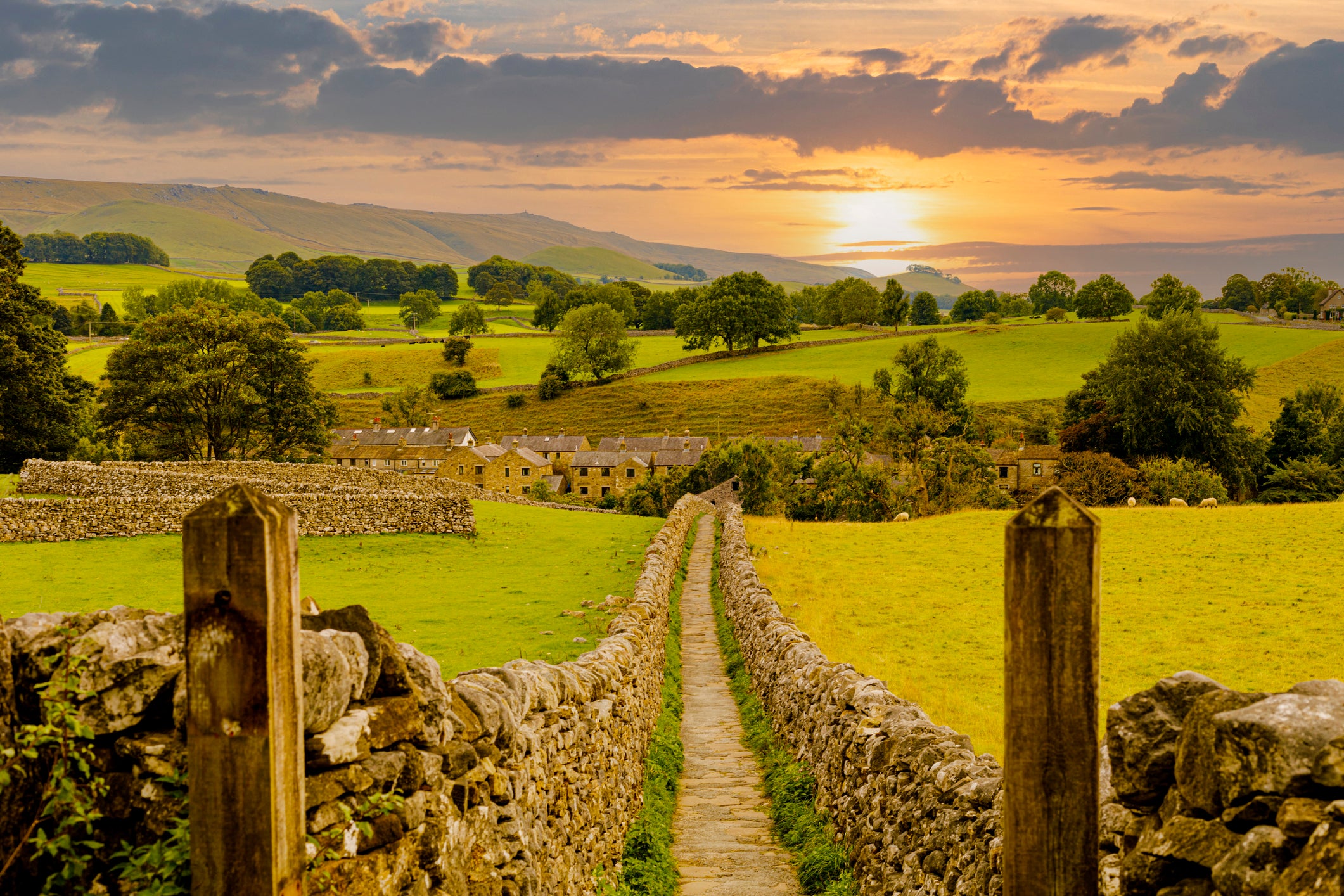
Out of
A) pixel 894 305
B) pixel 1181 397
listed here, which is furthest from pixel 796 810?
pixel 894 305

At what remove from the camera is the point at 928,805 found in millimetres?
6984

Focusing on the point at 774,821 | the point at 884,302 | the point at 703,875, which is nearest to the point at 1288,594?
the point at 774,821

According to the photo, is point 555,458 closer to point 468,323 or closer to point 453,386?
point 453,386

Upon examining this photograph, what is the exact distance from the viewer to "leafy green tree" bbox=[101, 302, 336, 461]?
4938cm

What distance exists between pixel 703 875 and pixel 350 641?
20.6ft

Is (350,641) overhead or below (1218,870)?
overhead

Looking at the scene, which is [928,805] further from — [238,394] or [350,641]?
[238,394]

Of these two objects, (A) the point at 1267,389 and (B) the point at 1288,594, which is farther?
(A) the point at 1267,389

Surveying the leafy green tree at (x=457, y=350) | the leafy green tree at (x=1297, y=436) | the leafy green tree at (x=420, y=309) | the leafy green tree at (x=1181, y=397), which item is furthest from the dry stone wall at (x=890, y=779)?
the leafy green tree at (x=420, y=309)

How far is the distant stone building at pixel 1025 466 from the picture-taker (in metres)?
82.4

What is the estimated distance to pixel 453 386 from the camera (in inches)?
4555

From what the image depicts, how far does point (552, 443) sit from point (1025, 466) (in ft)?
150

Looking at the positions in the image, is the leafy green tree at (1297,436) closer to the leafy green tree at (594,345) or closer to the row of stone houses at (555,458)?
the row of stone houses at (555,458)

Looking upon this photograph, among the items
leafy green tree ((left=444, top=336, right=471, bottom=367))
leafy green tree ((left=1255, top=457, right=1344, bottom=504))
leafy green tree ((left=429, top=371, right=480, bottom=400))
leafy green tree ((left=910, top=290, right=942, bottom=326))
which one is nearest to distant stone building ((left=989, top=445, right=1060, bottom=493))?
leafy green tree ((left=1255, top=457, right=1344, bottom=504))
